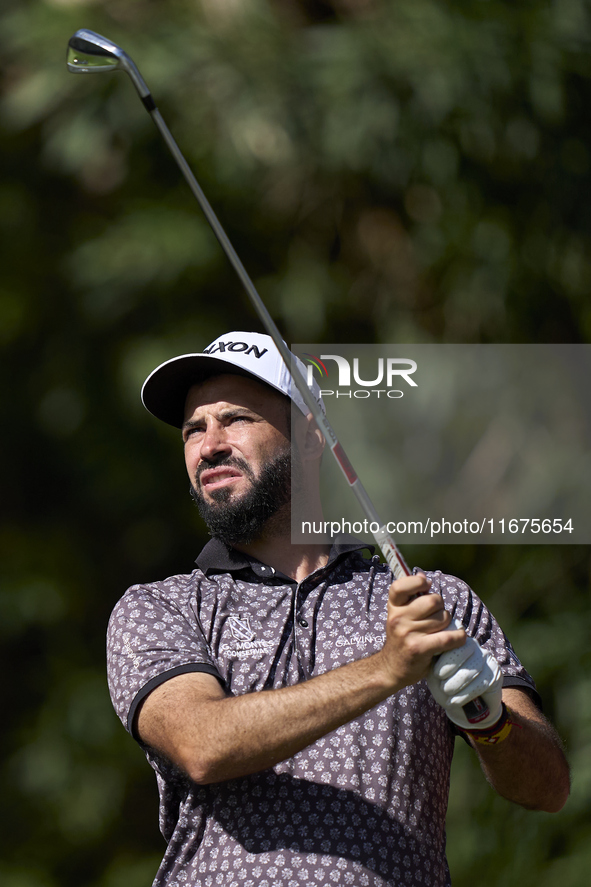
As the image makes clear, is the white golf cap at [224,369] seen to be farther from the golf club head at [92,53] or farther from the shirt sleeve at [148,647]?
the golf club head at [92,53]

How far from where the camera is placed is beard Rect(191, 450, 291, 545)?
6.23 feet

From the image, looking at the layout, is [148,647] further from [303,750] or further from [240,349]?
[240,349]

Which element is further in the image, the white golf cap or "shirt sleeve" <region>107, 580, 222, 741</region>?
the white golf cap

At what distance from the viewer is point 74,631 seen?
4078mm

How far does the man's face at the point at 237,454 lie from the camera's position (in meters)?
1.91

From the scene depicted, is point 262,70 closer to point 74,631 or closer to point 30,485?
point 30,485

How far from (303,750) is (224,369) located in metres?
0.81

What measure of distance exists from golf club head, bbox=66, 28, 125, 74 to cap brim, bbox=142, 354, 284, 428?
0.61 metres

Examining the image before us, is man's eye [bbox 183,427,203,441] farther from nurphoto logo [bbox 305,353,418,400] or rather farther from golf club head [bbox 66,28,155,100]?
nurphoto logo [bbox 305,353,418,400]

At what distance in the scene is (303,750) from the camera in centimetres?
156

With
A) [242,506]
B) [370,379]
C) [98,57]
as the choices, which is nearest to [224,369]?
[242,506]

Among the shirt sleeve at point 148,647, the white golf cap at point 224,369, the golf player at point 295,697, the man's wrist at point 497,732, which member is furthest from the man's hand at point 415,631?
the white golf cap at point 224,369

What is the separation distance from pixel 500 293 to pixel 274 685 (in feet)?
7.92

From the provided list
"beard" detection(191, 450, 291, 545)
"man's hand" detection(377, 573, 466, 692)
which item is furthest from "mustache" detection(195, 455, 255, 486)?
"man's hand" detection(377, 573, 466, 692)
